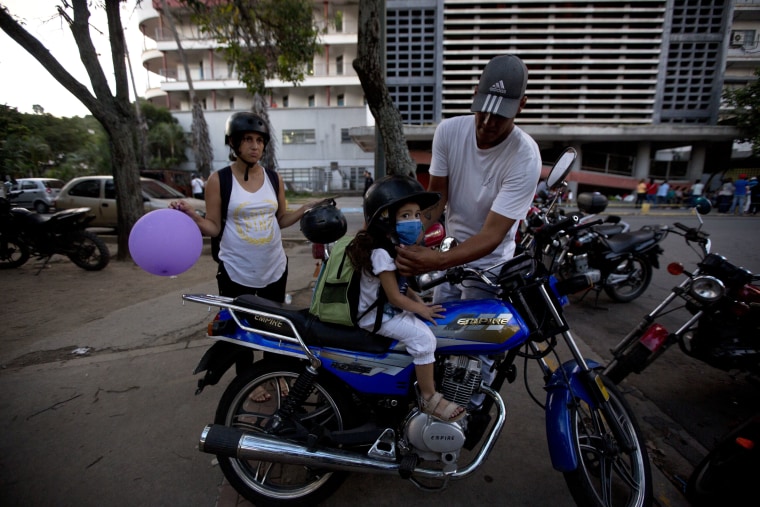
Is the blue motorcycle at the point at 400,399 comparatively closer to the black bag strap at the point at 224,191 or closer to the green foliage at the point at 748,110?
the black bag strap at the point at 224,191

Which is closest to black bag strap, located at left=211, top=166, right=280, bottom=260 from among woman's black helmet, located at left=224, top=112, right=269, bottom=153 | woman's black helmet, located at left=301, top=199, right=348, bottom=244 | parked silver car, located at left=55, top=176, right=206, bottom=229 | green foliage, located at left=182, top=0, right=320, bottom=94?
woman's black helmet, located at left=224, top=112, right=269, bottom=153

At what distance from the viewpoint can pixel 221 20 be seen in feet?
21.9

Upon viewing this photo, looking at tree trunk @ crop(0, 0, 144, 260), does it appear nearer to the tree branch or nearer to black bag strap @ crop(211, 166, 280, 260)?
the tree branch

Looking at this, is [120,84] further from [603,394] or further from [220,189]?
[603,394]

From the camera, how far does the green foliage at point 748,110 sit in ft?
58.8

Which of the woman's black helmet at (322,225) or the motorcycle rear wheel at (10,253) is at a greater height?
the woman's black helmet at (322,225)

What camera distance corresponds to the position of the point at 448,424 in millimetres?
1717

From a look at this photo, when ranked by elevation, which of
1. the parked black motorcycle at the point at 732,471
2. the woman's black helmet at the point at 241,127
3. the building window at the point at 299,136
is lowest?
the parked black motorcycle at the point at 732,471

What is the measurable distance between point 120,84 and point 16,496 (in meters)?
6.77

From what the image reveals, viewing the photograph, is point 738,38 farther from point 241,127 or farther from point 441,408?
point 441,408

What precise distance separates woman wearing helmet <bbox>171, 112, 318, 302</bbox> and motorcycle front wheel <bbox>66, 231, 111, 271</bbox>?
17.8 ft

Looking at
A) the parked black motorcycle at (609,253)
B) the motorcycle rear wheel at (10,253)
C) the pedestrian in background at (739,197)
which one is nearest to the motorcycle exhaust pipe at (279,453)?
the parked black motorcycle at (609,253)

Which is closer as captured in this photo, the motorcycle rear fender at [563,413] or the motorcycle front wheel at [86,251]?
the motorcycle rear fender at [563,413]

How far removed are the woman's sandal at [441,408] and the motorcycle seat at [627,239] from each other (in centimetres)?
393
